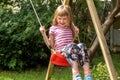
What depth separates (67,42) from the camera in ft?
16.8

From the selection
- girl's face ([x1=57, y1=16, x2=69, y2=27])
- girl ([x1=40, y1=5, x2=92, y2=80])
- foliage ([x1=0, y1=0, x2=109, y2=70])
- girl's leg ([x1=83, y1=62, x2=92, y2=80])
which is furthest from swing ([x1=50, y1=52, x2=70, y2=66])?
foliage ([x1=0, y1=0, x2=109, y2=70])

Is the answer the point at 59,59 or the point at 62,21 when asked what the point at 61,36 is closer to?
the point at 62,21

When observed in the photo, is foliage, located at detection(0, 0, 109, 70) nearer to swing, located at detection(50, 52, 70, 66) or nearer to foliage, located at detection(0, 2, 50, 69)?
foliage, located at detection(0, 2, 50, 69)

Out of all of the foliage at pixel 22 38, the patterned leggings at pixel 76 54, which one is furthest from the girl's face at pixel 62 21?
the foliage at pixel 22 38

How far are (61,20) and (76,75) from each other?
2.51ft

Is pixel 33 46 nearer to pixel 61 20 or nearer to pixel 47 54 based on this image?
pixel 47 54

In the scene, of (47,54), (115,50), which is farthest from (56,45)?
(115,50)

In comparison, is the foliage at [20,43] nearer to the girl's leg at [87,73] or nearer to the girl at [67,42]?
the girl at [67,42]

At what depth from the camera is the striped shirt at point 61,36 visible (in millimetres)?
5078

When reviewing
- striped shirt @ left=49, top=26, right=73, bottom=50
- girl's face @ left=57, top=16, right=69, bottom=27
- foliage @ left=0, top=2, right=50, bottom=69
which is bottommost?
foliage @ left=0, top=2, right=50, bottom=69

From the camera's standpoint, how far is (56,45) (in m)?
5.15

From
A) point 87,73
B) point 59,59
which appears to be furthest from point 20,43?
point 87,73

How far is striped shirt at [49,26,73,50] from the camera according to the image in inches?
200

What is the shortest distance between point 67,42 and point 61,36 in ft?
0.36
